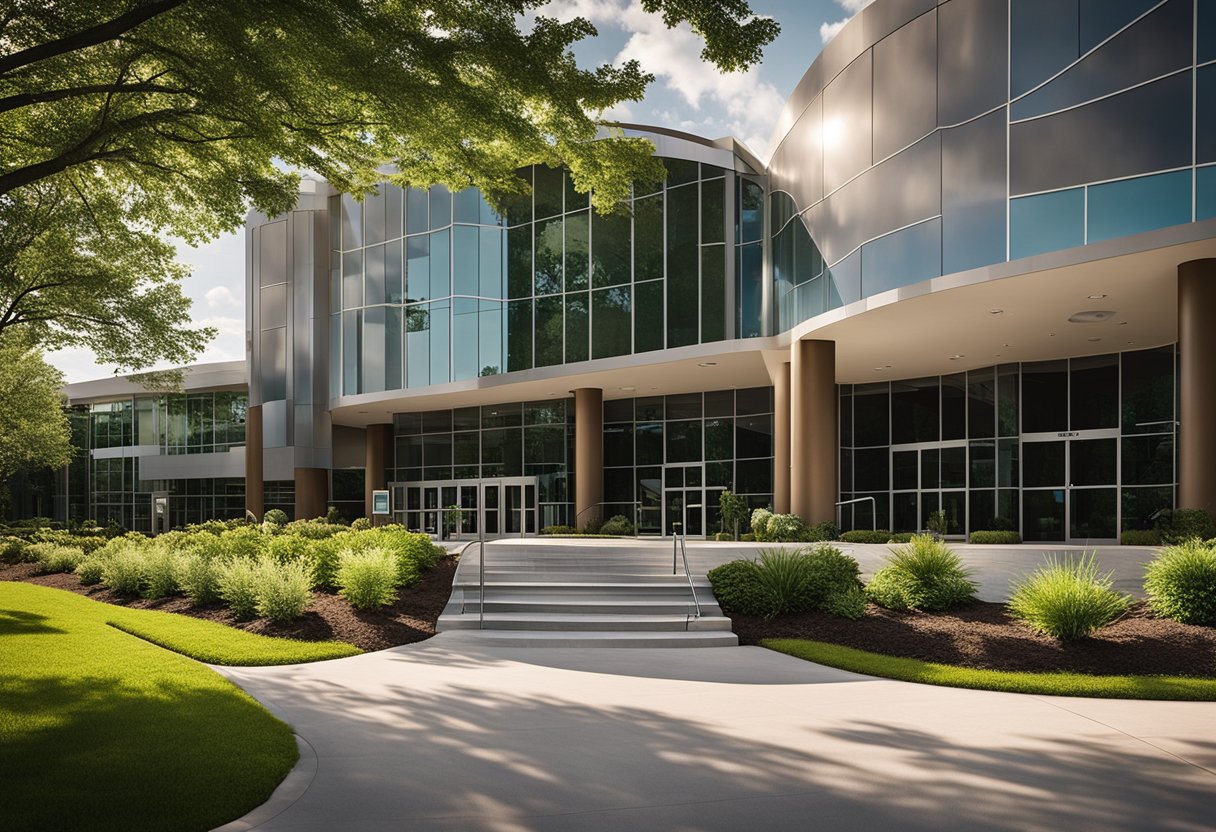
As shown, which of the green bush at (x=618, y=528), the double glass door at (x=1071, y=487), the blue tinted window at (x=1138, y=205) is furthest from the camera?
the green bush at (x=618, y=528)

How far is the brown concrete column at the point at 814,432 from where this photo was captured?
75.8ft

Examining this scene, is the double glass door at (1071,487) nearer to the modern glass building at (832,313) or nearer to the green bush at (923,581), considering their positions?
the modern glass building at (832,313)

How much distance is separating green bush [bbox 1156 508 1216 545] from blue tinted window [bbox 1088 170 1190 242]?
514cm

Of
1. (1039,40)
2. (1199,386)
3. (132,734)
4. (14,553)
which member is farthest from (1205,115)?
(14,553)

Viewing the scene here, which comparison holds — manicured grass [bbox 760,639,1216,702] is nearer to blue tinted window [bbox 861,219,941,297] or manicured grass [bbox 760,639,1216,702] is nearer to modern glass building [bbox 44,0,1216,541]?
modern glass building [bbox 44,0,1216,541]

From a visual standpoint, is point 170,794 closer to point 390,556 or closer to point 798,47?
point 390,556

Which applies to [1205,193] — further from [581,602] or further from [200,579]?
[200,579]

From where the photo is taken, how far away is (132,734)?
7.14 metres

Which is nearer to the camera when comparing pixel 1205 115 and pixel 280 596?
pixel 280 596

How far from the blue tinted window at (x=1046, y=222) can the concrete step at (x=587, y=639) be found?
991 centimetres

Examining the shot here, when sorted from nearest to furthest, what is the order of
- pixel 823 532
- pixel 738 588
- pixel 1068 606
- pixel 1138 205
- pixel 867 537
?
1. pixel 1068 606
2. pixel 738 588
3. pixel 1138 205
4. pixel 823 532
5. pixel 867 537

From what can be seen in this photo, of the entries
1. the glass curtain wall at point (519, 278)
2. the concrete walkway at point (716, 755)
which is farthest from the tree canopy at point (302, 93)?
the glass curtain wall at point (519, 278)

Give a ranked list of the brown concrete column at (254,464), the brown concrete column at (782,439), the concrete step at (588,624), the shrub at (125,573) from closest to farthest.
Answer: the concrete step at (588,624) → the shrub at (125,573) → the brown concrete column at (782,439) → the brown concrete column at (254,464)

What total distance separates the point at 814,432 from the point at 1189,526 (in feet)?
30.8
